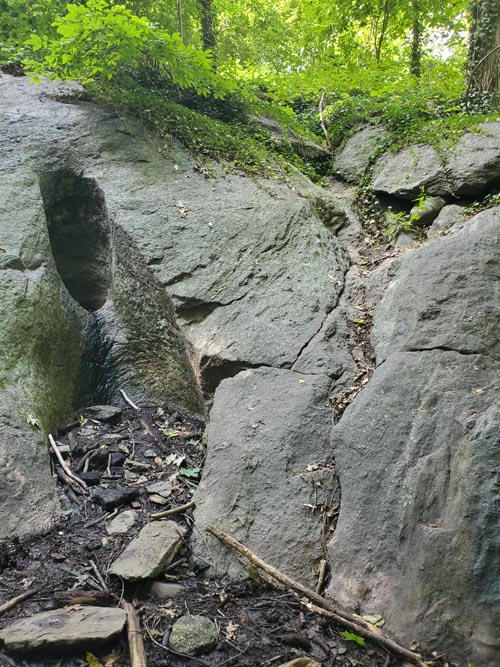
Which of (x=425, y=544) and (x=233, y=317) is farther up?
(x=233, y=317)

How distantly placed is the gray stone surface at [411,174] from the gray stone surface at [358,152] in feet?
1.42

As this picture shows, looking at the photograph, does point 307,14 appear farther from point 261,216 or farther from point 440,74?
point 261,216

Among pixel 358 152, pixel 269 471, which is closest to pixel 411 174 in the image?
pixel 358 152

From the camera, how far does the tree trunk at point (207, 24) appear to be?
9.68 meters

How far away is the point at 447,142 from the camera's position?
6.29 meters

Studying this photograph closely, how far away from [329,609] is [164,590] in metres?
1.01

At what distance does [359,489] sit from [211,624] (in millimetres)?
1272

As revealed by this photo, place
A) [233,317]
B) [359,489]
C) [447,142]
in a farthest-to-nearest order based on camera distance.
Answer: [447,142] < [233,317] < [359,489]

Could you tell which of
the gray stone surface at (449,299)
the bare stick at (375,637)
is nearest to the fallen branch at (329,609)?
the bare stick at (375,637)

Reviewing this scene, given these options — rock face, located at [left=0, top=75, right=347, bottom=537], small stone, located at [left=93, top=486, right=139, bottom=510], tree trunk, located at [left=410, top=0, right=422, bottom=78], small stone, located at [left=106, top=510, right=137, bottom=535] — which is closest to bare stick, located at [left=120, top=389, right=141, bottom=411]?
rock face, located at [left=0, top=75, right=347, bottom=537]

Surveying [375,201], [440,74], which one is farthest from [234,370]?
[440,74]

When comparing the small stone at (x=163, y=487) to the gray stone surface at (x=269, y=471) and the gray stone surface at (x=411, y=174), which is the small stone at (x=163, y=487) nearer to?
the gray stone surface at (x=269, y=471)

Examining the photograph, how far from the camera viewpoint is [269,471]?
358cm

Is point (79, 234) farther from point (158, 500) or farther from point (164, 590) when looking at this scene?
point (164, 590)
